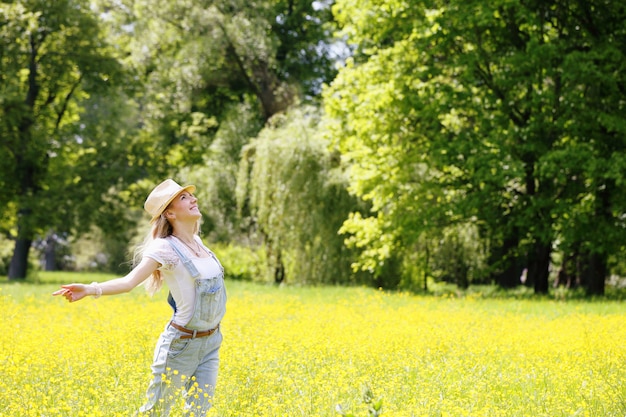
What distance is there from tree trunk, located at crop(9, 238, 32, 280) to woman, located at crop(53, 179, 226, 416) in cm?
2633

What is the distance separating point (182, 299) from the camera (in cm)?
574

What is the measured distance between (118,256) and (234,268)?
1716cm

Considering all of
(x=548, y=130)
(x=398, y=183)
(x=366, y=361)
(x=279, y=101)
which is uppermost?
(x=279, y=101)

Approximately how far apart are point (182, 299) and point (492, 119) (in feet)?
51.8

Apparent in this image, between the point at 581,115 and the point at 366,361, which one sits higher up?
the point at 581,115

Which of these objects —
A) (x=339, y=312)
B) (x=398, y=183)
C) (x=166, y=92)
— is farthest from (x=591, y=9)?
(x=166, y=92)

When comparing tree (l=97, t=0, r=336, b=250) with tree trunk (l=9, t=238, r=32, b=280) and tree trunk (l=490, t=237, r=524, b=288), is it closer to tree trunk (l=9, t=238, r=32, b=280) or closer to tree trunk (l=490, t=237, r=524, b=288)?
tree trunk (l=9, t=238, r=32, b=280)

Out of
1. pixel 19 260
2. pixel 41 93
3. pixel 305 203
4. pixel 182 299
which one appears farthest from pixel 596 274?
pixel 41 93

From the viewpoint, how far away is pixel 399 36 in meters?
21.4

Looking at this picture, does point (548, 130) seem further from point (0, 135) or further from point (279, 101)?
point (0, 135)

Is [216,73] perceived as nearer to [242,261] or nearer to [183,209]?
[242,261]

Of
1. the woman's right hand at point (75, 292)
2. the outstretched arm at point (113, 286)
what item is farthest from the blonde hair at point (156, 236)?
the woman's right hand at point (75, 292)

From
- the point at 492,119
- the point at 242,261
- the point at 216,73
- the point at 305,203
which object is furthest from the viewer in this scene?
the point at 216,73

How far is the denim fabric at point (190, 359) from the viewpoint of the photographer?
570cm
